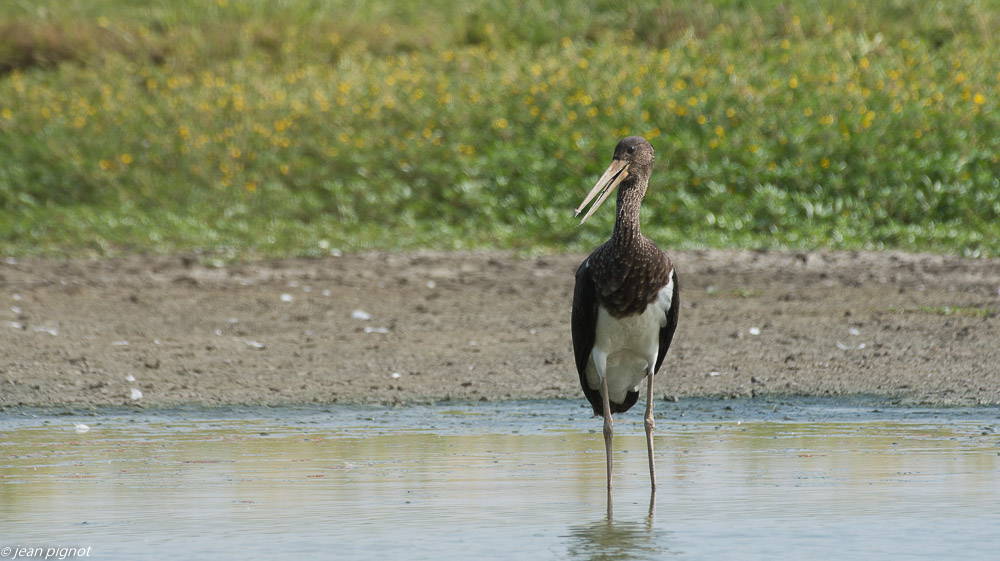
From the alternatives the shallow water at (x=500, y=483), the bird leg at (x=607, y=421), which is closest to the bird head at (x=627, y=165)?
the bird leg at (x=607, y=421)

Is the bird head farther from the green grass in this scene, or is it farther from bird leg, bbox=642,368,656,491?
the green grass

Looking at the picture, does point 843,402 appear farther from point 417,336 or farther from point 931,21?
point 931,21

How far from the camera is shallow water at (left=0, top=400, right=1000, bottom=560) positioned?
14.6ft

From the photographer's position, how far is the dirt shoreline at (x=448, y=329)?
764 centimetres

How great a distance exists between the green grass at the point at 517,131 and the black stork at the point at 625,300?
701 cm

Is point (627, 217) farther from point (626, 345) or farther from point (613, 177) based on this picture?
point (626, 345)

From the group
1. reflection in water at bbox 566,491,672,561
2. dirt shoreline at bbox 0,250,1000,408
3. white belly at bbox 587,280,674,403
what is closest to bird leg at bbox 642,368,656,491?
white belly at bbox 587,280,674,403

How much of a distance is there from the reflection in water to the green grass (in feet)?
27.2

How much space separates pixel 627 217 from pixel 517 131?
10.1 m

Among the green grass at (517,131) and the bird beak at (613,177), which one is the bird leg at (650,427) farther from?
the green grass at (517,131)

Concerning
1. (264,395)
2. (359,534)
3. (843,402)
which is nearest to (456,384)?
(264,395)

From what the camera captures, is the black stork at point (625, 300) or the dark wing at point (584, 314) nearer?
the black stork at point (625, 300)

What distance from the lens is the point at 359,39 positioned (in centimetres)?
2064

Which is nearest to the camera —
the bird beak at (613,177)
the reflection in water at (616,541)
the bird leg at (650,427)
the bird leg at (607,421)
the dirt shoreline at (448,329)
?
the reflection in water at (616,541)
